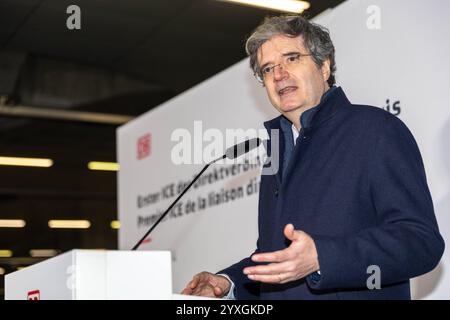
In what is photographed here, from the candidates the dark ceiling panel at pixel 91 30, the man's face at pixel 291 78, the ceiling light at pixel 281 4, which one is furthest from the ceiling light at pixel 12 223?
the man's face at pixel 291 78

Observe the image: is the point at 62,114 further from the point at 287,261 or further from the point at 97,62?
the point at 287,261

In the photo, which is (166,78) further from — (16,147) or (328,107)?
(328,107)

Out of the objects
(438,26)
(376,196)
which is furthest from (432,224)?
(438,26)

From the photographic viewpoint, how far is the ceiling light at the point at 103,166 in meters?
10.4

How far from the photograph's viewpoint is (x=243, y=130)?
3111 mm

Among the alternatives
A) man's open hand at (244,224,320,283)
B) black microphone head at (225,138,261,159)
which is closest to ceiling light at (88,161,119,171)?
black microphone head at (225,138,261,159)

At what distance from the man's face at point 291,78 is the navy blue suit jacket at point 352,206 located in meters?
0.10

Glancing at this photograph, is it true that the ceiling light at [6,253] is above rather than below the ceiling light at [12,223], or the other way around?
below

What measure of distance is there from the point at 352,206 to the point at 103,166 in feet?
30.8

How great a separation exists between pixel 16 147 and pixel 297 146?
8283 mm

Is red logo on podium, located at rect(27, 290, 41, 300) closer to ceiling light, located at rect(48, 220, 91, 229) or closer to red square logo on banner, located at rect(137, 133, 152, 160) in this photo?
red square logo on banner, located at rect(137, 133, 152, 160)

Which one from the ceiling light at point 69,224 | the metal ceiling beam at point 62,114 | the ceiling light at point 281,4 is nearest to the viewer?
the ceiling light at point 281,4

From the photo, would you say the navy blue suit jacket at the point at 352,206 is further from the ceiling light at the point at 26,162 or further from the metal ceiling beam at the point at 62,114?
the ceiling light at the point at 26,162

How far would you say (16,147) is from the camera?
934cm
